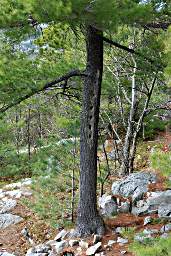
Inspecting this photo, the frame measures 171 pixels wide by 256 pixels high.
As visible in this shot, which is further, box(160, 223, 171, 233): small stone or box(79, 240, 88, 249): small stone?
box(79, 240, 88, 249): small stone

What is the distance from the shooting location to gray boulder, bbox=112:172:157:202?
8789mm

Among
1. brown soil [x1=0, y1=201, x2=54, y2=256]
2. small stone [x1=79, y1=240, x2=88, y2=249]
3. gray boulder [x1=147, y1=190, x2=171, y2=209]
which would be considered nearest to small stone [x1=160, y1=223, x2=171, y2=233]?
gray boulder [x1=147, y1=190, x2=171, y2=209]

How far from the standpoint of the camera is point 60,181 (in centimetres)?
884

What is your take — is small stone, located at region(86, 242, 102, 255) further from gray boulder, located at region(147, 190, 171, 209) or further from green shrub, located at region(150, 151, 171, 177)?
green shrub, located at region(150, 151, 171, 177)

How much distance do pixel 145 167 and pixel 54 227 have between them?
453cm

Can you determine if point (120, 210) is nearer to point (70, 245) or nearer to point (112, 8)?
point (70, 245)

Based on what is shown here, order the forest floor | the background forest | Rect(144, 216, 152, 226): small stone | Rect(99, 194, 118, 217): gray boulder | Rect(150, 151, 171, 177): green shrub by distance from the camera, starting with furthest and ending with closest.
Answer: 1. Rect(99, 194, 118, 217): gray boulder
2. Rect(144, 216, 152, 226): small stone
3. the forest floor
4. the background forest
5. Rect(150, 151, 171, 177): green shrub

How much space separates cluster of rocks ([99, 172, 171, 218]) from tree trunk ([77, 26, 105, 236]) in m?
0.98

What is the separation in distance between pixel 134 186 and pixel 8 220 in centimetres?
303

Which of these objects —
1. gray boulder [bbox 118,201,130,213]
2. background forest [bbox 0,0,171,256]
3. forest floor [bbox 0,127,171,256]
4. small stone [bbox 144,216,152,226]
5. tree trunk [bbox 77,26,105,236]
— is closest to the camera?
background forest [bbox 0,0,171,256]

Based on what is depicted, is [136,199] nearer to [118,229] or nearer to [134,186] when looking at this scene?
[134,186]

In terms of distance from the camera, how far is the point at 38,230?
892 cm

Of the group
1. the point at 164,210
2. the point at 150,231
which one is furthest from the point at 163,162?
the point at 164,210

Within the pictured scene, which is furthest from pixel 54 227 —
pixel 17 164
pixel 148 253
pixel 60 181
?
pixel 17 164
